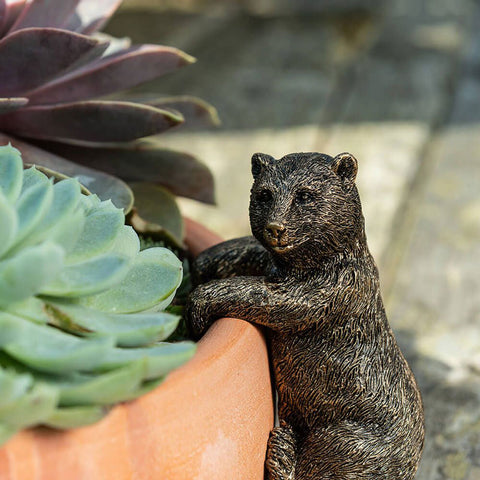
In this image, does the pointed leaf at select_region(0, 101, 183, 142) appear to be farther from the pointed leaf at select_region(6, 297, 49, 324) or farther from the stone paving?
the stone paving

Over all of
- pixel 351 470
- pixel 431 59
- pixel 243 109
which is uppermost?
pixel 351 470

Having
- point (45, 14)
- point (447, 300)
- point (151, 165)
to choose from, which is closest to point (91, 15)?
point (45, 14)

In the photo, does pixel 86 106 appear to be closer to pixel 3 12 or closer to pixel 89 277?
pixel 3 12

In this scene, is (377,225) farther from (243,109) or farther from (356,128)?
(243,109)

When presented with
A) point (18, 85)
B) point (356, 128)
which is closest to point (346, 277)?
point (18, 85)

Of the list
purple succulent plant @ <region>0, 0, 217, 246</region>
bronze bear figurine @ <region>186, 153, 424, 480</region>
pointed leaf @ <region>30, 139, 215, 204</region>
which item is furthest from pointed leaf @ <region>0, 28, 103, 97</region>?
bronze bear figurine @ <region>186, 153, 424, 480</region>

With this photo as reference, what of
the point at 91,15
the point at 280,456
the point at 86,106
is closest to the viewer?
the point at 280,456

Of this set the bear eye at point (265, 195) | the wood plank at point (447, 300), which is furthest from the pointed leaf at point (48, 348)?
the wood plank at point (447, 300)
